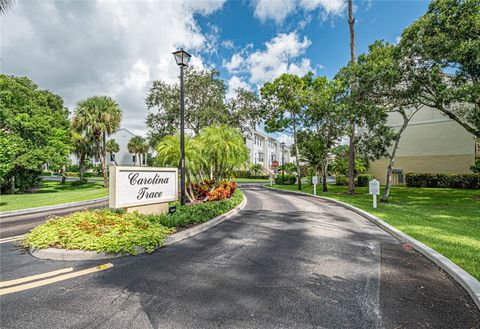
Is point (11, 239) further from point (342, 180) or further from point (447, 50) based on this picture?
point (342, 180)

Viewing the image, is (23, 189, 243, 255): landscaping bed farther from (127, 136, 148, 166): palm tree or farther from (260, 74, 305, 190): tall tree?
(127, 136, 148, 166): palm tree

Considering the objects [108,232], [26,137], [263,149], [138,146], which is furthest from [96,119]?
[263,149]

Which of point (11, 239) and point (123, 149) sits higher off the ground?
point (123, 149)

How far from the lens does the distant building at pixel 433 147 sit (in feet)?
67.0

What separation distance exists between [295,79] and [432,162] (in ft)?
49.7

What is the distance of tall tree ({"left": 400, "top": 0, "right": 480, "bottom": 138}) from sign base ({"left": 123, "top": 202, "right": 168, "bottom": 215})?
502 inches

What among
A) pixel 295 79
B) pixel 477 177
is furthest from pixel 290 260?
pixel 477 177

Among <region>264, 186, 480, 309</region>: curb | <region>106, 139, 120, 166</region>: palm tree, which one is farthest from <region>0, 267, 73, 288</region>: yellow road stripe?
<region>106, 139, 120, 166</region>: palm tree

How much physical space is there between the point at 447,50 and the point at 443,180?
14931 millimetres

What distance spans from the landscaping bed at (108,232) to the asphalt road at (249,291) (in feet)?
1.13

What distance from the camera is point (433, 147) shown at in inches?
861

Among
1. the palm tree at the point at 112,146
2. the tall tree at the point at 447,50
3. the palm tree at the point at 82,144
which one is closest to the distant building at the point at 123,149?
the palm tree at the point at 112,146

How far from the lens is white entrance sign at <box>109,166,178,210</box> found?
20.8ft

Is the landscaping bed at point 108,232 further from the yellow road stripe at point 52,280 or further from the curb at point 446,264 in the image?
the curb at point 446,264
